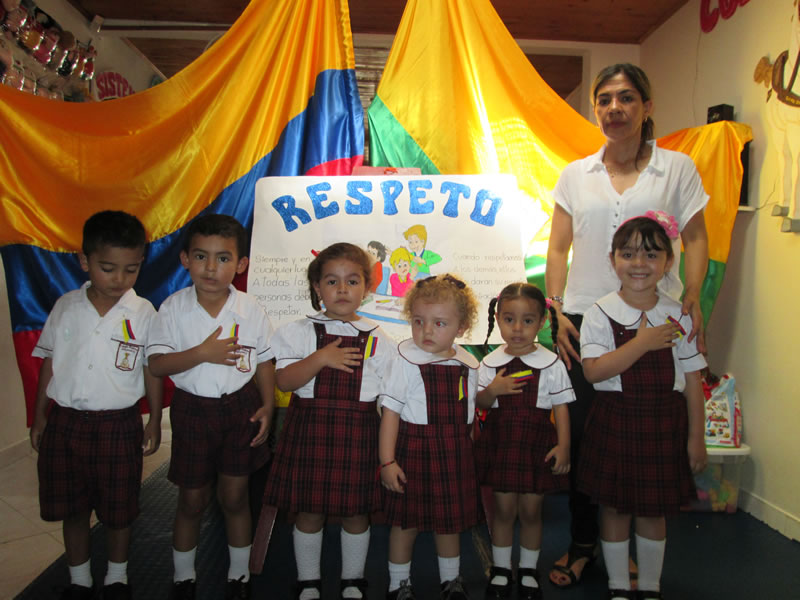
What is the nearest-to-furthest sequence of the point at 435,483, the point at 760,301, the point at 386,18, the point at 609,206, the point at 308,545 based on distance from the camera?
the point at 435,483 < the point at 308,545 < the point at 609,206 < the point at 760,301 < the point at 386,18

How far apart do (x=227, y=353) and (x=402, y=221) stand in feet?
3.00

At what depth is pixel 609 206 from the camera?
182cm

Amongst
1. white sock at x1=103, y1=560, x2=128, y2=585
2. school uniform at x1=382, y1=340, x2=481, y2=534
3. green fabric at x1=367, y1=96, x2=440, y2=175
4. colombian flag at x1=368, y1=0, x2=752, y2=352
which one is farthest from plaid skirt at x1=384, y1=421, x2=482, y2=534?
green fabric at x1=367, y1=96, x2=440, y2=175

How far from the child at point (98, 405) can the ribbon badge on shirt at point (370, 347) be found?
2.21 ft

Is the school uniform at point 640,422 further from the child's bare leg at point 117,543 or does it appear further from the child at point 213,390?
the child's bare leg at point 117,543

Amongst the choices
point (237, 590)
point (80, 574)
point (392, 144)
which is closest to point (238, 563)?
point (237, 590)

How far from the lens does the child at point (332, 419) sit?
1.64 m

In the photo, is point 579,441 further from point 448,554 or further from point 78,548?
point 78,548

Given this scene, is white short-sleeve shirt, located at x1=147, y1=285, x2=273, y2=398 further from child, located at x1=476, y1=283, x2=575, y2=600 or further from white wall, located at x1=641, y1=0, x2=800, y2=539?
white wall, located at x1=641, y1=0, x2=800, y2=539

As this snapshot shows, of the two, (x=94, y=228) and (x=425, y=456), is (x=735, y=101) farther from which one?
(x=94, y=228)

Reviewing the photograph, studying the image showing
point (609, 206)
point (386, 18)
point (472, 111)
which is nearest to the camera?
point (609, 206)

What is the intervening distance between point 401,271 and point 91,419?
117 centimetres

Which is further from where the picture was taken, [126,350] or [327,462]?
[126,350]

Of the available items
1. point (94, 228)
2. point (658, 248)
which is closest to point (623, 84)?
point (658, 248)
